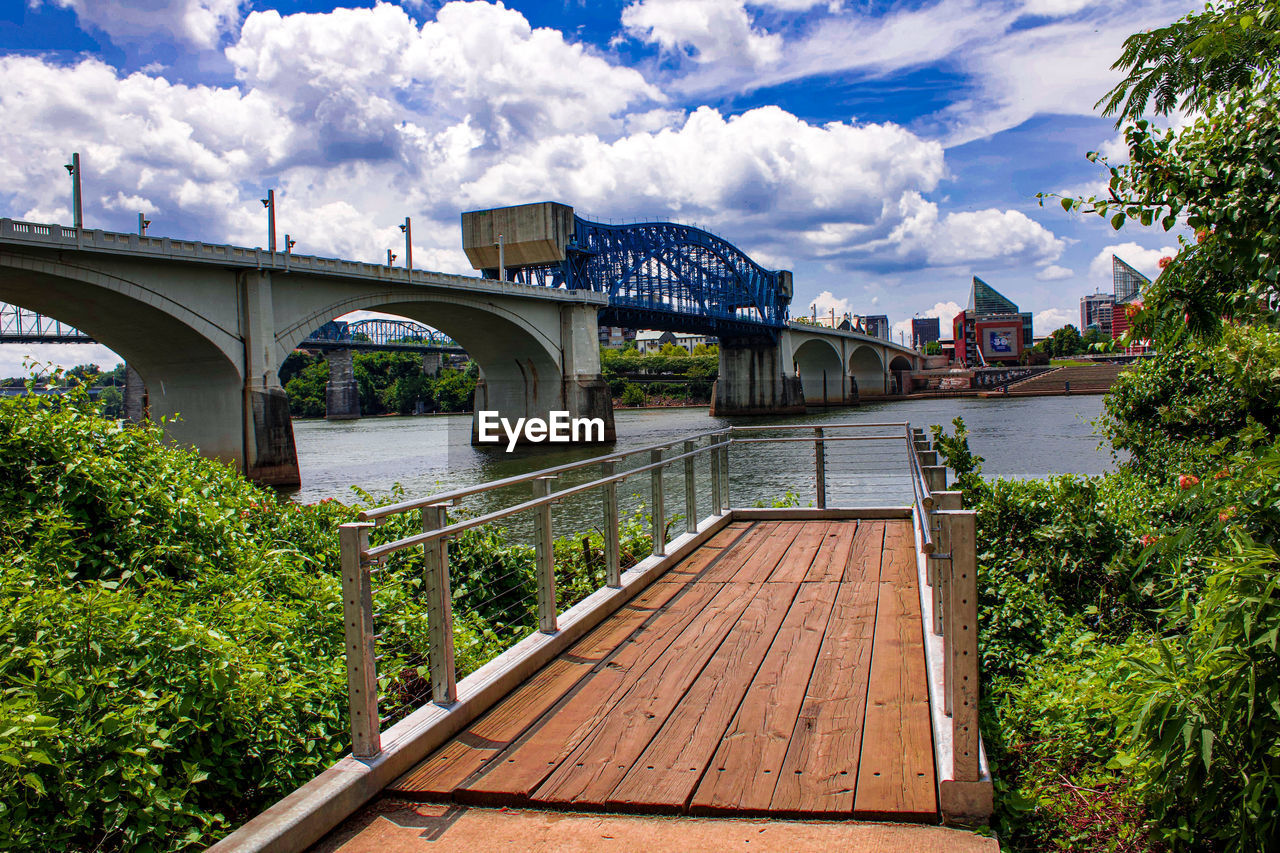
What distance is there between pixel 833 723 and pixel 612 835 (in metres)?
1.15

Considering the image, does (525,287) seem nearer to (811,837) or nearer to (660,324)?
(660,324)

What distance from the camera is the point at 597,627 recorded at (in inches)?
197

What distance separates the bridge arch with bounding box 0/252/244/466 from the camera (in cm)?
2427

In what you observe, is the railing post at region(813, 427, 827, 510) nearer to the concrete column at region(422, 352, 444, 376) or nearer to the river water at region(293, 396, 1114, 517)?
the river water at region(293, 396, 1114, 517)

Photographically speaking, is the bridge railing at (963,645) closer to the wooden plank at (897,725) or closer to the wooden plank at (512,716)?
the wooden plank at (897,725)

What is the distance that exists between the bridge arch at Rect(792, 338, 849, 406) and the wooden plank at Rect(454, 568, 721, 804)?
3450 inches

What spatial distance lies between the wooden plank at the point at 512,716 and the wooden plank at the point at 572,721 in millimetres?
63

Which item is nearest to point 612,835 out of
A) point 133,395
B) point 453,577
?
point 453,577

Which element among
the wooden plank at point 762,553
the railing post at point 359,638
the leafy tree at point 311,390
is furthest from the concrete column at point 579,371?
the leafy tree at point 311,390

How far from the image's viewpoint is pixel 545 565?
4566 mm

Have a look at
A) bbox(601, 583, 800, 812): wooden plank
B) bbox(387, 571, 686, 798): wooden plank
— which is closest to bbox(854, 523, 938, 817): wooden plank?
bbox(601, 583, 800, 812): wooden plank

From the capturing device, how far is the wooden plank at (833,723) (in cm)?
289

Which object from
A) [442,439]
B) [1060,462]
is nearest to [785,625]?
[1060,462]

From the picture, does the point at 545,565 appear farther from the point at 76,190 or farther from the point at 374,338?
the point at 374,338
